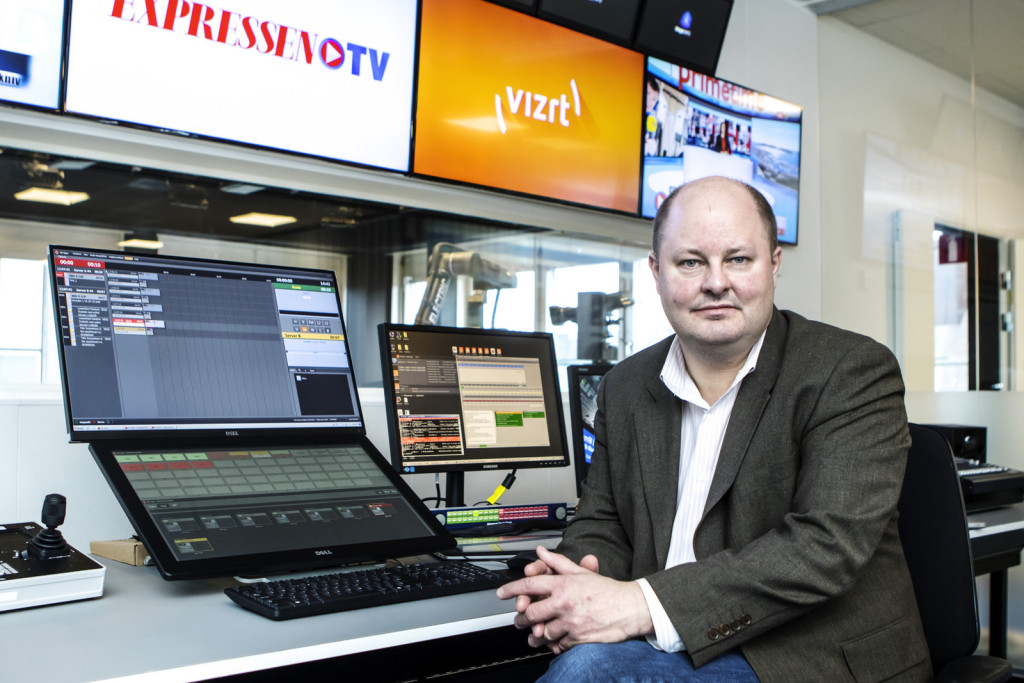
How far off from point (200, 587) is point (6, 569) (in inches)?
11.0

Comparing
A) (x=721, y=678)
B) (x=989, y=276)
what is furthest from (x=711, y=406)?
(x=989, y=276)

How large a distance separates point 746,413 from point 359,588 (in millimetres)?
651

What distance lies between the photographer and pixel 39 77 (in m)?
1.94

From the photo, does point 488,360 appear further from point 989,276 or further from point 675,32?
point 989,276

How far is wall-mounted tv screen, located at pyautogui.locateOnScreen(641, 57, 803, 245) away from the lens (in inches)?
123

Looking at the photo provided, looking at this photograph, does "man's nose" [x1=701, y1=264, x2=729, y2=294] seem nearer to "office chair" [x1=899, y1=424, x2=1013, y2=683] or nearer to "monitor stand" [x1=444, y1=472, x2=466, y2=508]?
"office chair" [x1=899, y1=424, x2=1013, y2=683]

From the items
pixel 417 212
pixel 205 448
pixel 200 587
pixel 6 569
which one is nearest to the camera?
pixel 6 569

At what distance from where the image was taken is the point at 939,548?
145cm

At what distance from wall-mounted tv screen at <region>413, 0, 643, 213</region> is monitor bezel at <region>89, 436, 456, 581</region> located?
3.96ft

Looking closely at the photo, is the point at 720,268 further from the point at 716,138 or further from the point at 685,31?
the point at 716,138

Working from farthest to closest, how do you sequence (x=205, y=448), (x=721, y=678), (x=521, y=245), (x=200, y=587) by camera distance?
(x=521, y=245), (x=205, y=448), (x=200, y=587), (x=721, y=678)

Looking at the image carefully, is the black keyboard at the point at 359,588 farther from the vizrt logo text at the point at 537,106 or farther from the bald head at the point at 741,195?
the vizrt logo text at the point at 537,106

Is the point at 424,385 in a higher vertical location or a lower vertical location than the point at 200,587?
higher

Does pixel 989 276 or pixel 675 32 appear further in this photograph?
pixel 989 276
